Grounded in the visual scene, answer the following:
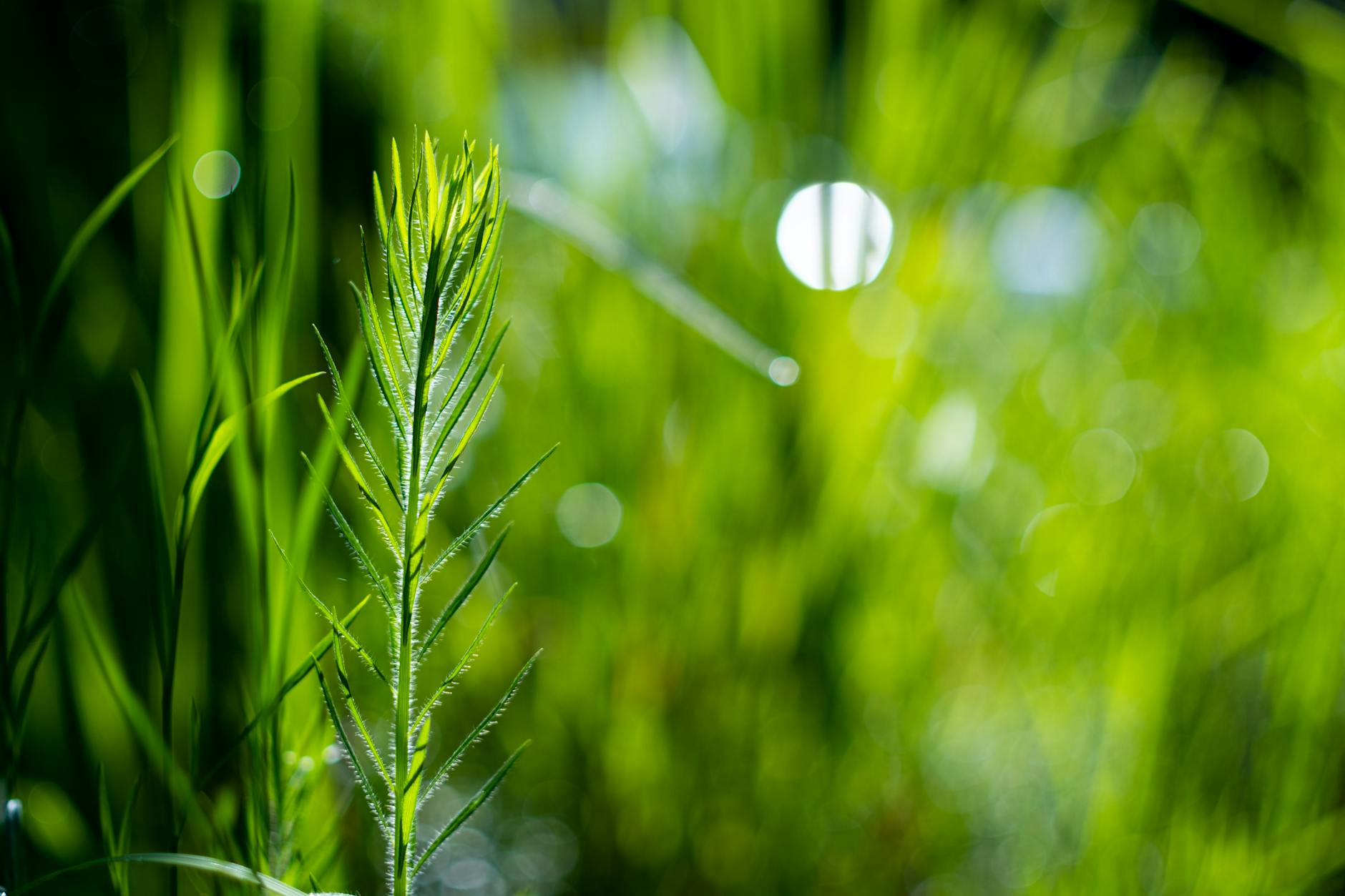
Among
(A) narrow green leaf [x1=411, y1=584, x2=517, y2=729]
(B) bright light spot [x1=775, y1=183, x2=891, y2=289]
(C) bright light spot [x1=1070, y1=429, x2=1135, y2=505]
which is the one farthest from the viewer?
(C) bright light spot [x1=1070, y1=429, x2=1135, y2=505]

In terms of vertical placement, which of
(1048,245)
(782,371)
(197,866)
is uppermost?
(1048,245)

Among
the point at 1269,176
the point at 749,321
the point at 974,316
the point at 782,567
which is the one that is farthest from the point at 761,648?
the point at 1269,176

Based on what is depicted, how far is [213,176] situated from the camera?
0.84 feet

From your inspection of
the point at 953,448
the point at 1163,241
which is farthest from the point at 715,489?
the point at 1163,241

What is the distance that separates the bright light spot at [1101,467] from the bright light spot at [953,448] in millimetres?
51

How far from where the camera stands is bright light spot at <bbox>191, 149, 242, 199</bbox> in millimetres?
248

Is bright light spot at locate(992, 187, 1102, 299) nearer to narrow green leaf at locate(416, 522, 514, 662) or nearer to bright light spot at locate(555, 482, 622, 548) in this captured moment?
bright light spot at locate(555, 482, 622, 548)

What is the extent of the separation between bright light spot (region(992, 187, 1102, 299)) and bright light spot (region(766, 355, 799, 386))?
0.74 feet

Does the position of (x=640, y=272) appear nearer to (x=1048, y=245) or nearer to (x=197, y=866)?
(x=197, y=866)

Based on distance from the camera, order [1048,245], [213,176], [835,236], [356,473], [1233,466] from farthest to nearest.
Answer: [1048,245] → [1233,466] → [835,236] → [213,176] → [356,473]

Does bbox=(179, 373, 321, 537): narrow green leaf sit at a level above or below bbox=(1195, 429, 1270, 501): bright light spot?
below

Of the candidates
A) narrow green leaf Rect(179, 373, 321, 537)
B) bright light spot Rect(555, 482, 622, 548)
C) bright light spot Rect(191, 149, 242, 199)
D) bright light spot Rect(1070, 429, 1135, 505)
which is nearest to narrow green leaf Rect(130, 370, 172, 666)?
narrow green leaf Rect(179, 373, 321, 537)

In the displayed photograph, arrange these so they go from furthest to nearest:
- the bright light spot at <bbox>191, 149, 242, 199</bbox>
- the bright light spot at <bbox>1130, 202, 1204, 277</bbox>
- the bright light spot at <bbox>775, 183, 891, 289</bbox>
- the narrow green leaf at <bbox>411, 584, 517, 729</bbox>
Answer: the bright light spot at <bbox>1130, 202, 1204, 277</bbox> → the bright light spot at <bbox>775, 183, 891, 289</bbox> → the bright light spot at <bbox>191, 149, 242, 199</bbox> → the narrow green leaf at <bbox>411, 584, 517, 729</bbox>

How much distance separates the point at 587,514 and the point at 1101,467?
331 millimetres
